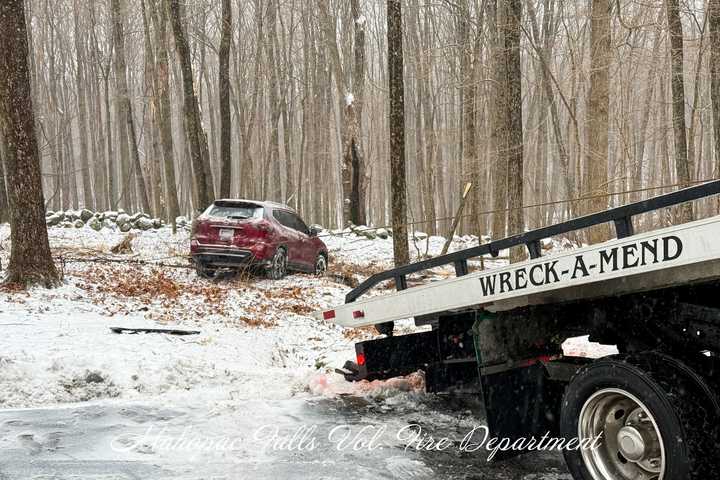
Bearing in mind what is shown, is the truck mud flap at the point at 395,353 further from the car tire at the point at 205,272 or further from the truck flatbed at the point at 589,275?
the car tire at the point at 205,272

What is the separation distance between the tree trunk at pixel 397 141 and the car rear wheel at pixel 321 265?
371 cm

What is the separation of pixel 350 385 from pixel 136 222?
65.5 ft

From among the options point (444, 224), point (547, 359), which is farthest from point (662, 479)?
point (444, 224)

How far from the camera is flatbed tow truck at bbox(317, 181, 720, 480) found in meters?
3.19

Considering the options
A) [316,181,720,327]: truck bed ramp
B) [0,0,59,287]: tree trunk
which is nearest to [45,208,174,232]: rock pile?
[0,0,59,287]: tree trunk

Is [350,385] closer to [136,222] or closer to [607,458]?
[607,458]

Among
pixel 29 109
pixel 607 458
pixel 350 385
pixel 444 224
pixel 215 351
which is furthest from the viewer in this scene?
pixel 444 224

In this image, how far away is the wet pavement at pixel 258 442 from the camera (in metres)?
4.34

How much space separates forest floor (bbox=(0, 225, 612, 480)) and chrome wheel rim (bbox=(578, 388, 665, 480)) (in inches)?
21.3

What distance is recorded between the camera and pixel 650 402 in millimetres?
3316

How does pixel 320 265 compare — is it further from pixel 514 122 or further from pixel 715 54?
pixel 715 54

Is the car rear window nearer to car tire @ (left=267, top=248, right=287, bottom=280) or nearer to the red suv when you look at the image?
the red suv

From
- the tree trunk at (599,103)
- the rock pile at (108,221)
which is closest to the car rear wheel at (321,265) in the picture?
the tree trunk at (599,103)

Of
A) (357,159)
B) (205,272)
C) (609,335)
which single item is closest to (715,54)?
(205,272)
